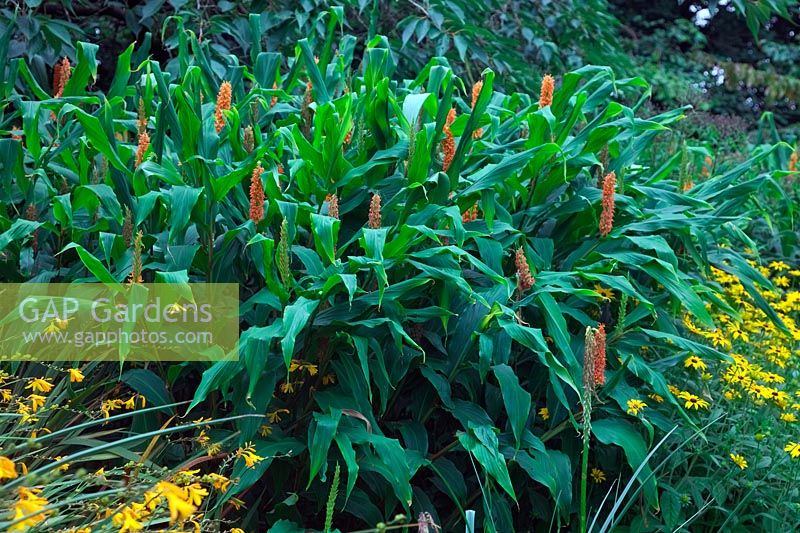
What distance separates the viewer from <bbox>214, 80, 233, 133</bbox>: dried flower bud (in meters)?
2.39

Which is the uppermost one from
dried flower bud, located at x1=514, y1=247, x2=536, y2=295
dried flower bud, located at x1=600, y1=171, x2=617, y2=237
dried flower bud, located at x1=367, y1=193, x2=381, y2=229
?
dried flower bud, located at x1=367, y1=193, x2=381, y2=229

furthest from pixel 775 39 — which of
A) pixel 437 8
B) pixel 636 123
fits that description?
pixel 636 123

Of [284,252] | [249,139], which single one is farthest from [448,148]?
[284,252]

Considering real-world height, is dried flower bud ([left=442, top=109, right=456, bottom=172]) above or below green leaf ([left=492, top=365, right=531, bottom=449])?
above

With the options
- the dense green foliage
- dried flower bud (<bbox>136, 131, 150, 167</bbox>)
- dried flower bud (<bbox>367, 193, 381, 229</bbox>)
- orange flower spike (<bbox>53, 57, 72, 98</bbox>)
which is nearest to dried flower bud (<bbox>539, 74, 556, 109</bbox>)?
the dense green foliage

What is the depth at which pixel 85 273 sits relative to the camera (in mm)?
2359

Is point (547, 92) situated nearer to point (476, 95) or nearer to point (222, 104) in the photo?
point (476, 95)

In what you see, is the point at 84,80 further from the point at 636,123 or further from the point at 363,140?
the point at 636,123

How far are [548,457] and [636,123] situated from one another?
3.63 feet

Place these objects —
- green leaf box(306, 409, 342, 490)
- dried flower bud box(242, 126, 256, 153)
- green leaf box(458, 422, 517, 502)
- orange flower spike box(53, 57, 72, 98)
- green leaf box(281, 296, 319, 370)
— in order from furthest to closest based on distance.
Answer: orange flower spike box(53, 57, 72, 98), dried flower bud box(242, 126, 256, 153), green leaf box(458, 422, 517, 502), green leaf box(306, 409, 342, 490), green leaf box(281, 296, 319, 370)

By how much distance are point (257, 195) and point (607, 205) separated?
37.3 inches

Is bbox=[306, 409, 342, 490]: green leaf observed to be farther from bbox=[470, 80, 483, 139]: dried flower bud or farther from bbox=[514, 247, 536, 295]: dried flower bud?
bbox=[470, 80, 483, 139]: dried flower bud

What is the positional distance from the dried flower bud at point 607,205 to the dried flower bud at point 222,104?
104 centimetres

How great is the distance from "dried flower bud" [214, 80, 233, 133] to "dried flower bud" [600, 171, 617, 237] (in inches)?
41.1
